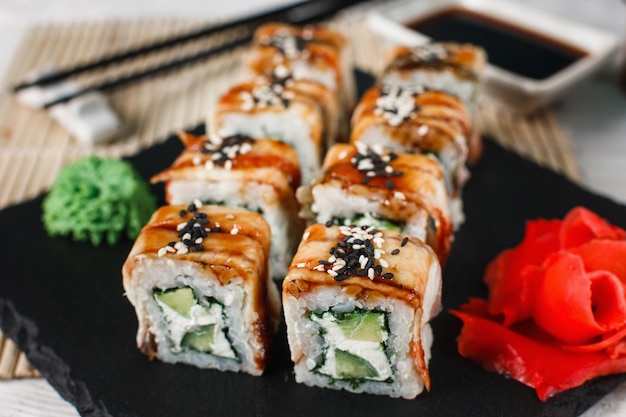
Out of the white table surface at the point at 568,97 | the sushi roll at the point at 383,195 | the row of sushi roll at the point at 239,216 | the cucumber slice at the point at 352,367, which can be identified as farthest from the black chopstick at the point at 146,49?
the cucumber slice at the point at 352,367

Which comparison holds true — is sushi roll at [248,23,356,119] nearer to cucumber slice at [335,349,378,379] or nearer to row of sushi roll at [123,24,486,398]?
row of sushi roll at [123,24,486,398]

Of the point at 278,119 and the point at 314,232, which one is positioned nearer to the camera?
the point at 314,232

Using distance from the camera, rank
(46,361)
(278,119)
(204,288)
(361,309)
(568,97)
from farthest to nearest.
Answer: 1. (568,97)
2. (278,119)
3. (46,361)
4. (204,288)
5. (361,309)

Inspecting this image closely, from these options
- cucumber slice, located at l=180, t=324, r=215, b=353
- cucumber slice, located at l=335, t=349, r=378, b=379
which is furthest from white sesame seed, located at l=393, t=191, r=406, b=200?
cucumber slice, located at l=180, t=324, r=215, b=353

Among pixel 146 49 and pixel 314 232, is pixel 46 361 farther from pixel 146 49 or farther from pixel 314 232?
pixel 146 49

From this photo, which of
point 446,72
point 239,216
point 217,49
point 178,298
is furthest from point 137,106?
point 178,298

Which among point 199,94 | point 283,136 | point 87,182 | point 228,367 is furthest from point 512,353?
point 199,94

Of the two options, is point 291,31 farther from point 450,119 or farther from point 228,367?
point 228,367

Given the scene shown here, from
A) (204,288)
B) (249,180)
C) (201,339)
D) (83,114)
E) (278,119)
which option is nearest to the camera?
(204,288)

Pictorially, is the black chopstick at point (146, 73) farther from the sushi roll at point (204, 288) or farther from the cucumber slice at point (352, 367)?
the cucumber slice at point (352, 367)
